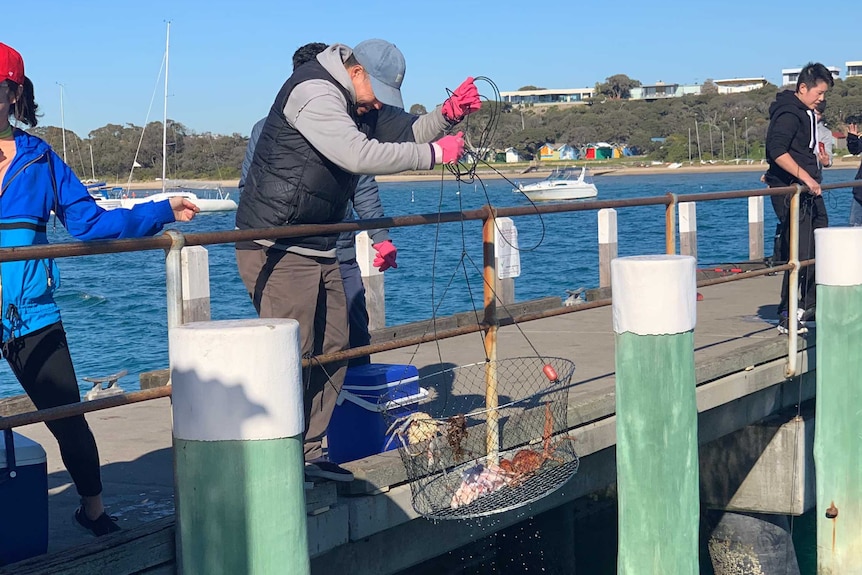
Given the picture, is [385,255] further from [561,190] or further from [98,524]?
[561,190]

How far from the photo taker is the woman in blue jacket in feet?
12.8

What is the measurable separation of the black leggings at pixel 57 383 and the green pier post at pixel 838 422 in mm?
4052

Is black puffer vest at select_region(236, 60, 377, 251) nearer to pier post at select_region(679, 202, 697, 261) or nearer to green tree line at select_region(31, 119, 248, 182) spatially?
pier post at select_region(679, 202, 697, 261)

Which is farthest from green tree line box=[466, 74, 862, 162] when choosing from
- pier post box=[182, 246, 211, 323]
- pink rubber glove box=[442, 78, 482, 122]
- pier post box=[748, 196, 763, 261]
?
pink rubber glove box=[442, 78, 482, 122]

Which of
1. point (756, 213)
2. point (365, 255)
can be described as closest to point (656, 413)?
point (365, 255)

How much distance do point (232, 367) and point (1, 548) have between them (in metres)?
1.29

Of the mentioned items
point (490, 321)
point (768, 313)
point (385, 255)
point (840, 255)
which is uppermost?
point (385, 255)

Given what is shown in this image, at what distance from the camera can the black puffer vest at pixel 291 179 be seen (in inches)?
176

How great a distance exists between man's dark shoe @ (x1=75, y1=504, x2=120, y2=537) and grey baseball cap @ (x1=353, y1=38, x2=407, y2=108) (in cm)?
185

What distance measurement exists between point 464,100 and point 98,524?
2.03 m

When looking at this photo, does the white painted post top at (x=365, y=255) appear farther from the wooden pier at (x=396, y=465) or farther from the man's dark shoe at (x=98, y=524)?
the man's dark shoe at (x=98, y=524)

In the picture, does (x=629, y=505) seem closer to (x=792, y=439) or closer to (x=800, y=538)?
(x=792, y=439)

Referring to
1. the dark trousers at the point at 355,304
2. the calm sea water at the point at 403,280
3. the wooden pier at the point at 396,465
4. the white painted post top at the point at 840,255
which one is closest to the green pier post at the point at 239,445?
the wooden pier at the point at 396,465

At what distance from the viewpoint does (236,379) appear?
3.01 meters
